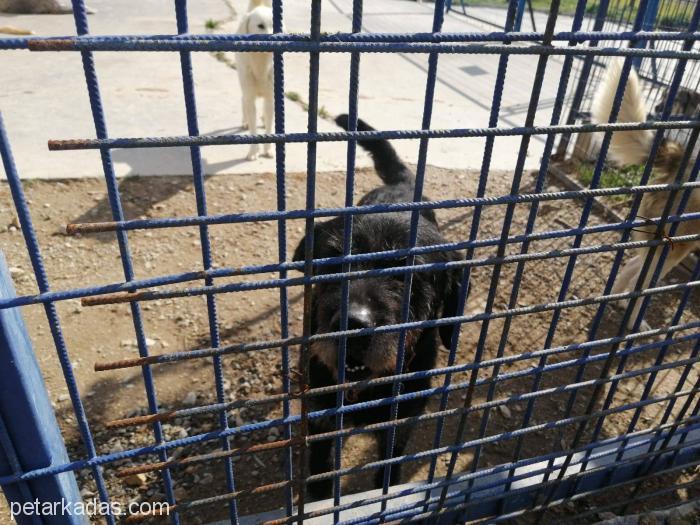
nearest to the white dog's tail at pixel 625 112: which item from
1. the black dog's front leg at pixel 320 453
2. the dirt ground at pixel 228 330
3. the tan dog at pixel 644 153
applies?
the tan dog at pixel 644 153

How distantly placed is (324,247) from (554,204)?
3510mm

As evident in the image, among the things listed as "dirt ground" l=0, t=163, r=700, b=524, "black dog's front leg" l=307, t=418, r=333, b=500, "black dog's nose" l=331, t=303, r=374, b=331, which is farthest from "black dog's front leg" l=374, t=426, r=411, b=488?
"black dog's nose" l=331, t=303, r=374, b=331

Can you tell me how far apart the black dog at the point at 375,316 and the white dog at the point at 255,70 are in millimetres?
3082

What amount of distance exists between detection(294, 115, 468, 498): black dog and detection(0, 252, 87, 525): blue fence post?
90 cm

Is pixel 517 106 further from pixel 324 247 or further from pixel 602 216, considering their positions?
Answer: pixel 324 247

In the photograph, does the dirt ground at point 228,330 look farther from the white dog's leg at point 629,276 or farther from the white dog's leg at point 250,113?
the white dog's leg at point 250,113

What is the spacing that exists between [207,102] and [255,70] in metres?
1.97

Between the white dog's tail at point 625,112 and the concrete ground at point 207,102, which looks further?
the concrete ground at point 207,102

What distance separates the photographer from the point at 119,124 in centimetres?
570

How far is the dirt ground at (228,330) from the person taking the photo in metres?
2.43

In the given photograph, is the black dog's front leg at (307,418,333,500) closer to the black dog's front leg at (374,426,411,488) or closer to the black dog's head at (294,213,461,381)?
the black dog's front leg at (374,426,411,488)

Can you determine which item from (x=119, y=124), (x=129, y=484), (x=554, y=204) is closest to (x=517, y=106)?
(x=554, y=204)

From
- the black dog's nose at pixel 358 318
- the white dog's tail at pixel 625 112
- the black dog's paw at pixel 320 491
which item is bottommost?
the black dog's paw at pixel 320 491

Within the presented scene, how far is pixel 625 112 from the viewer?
115 inches
